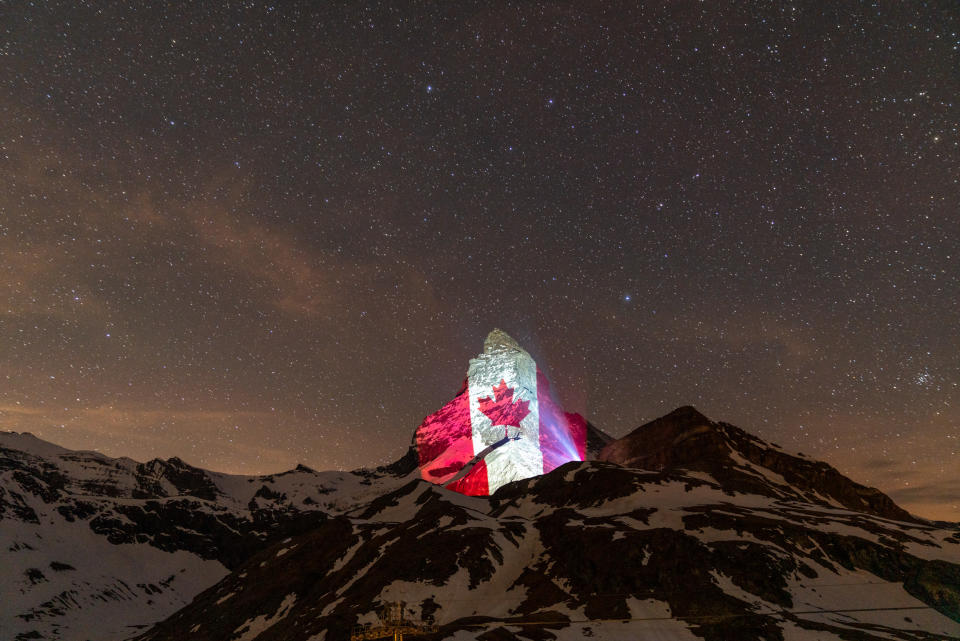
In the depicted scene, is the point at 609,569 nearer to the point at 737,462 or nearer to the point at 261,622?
the point at 261,622

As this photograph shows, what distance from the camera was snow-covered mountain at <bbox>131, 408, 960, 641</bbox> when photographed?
81.4 m

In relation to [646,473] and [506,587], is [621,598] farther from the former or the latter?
[646,473]

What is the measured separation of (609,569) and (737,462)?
8729 centimetres

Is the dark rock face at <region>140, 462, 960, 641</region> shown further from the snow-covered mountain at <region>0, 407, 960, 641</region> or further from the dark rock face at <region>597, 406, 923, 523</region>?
the dark rock face at <region>597, 406, 923, 523</region>

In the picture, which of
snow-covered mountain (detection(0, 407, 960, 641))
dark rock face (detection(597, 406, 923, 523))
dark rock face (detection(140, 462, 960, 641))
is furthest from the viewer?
dark rock face (detection(597, 406, 923, 523))

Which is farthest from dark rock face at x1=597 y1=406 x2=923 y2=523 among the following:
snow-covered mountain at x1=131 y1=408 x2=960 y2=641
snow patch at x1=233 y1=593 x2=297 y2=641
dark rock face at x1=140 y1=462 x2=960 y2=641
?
snow patch at x1=233 y1=593 x2=297 y2=641

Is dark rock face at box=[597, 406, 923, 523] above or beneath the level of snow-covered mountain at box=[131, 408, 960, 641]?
above

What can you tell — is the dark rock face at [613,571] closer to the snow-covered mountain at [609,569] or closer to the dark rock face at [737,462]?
the snow-covered mountain at [609,569]

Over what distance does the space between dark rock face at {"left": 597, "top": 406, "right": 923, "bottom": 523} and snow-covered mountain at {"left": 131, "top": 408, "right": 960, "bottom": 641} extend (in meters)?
3.10

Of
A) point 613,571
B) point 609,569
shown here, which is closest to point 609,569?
point 609,569

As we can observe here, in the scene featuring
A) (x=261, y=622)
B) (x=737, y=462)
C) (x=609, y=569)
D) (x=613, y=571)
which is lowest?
(x=261, y=622)

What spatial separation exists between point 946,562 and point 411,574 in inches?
3423

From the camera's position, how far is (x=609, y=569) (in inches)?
3861

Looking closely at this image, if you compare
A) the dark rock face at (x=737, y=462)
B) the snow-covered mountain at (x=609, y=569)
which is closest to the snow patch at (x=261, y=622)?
the snow-covered mountain at (x=609, y=569)
